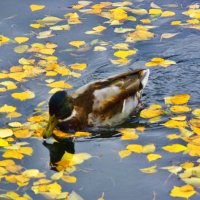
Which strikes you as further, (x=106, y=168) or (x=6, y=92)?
(x=6, y=92)

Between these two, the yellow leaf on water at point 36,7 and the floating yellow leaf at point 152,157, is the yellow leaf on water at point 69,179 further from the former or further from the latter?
the yellow leaf on water at point 36,7

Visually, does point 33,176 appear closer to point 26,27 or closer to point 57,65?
point 57,65

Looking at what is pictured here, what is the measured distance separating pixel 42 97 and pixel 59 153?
106 cm

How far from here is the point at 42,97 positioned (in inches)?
341

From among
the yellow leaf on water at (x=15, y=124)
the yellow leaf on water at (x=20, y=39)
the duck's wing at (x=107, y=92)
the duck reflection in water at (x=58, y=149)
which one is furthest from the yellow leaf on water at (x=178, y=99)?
the yellow leaf on water at (x=20, y=39)

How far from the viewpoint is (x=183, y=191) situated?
698 cm

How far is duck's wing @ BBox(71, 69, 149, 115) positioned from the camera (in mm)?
8211

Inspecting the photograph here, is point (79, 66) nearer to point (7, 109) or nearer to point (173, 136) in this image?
point (7, 109)

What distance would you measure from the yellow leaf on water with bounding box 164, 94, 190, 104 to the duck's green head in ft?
4.01

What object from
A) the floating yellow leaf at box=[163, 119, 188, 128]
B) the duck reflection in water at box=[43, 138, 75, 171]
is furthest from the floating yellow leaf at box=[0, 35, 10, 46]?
the floating yellow leaf at box=[163, 119, 188, 128]

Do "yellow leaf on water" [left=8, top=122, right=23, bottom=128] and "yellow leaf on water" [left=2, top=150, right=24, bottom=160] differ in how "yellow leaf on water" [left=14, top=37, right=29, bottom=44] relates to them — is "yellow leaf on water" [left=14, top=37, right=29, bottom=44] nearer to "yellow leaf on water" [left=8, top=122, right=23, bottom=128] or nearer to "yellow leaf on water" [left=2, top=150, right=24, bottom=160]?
"yellow leaf on water" [left=8, top=122, right=23, bottom=128]

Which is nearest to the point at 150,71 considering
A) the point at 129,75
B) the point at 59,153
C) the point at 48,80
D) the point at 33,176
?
the point at 129,75

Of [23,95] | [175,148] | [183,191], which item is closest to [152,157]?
[175,148]

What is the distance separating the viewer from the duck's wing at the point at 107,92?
26.9ft
